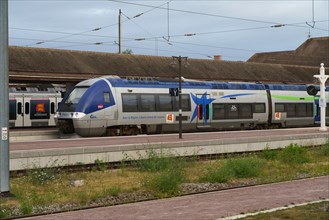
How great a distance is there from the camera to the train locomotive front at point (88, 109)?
87.4 feet

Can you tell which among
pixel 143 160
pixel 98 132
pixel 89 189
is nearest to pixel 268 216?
pixel 89 189

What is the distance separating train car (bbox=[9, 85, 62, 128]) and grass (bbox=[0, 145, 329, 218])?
61.6 feet

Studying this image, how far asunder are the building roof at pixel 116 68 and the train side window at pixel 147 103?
5193 mm

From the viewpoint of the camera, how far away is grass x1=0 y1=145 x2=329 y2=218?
1384 centimetres

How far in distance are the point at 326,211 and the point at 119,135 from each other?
18.2m

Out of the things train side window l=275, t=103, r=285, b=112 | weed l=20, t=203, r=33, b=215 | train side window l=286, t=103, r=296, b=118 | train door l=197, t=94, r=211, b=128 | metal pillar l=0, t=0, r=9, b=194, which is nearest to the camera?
weed l=20, t=203, r=33, b=215

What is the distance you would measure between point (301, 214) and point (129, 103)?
18.4 m

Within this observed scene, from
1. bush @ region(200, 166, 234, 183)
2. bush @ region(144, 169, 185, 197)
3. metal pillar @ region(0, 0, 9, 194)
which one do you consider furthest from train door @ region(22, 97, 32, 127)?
metal pillar @ region(0, 0, 9, 194)

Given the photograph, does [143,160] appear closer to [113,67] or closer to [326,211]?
[326,211]

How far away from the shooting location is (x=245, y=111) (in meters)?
34.7

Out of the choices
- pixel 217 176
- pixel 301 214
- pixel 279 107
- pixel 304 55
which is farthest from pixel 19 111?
pixel 304 55

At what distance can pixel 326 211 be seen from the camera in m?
10.7

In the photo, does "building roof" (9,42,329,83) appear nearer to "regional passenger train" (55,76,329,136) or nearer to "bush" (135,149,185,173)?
"regional passenger train" (55,76,329,136)

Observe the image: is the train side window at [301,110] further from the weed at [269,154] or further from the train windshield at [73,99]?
the train windshield at [73,99]
